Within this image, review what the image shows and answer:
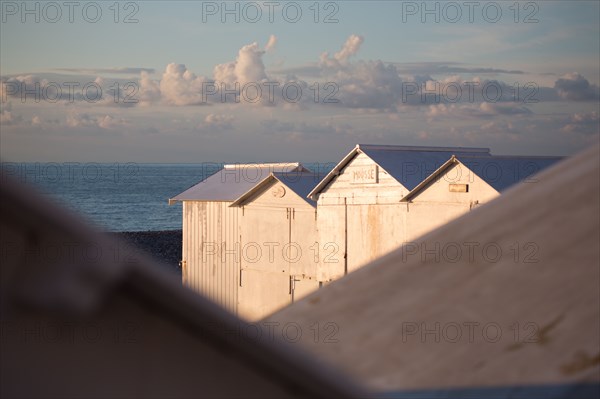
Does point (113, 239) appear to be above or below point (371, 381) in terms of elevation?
above

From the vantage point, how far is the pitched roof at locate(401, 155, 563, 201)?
15.5m

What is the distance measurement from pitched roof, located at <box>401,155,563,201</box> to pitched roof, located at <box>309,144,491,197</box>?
89cm

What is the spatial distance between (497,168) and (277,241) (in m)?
7.76

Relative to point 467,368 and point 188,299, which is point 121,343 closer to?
point 188,299

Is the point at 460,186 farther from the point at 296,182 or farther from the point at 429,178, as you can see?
the point at 296,182

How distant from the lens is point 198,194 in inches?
1010

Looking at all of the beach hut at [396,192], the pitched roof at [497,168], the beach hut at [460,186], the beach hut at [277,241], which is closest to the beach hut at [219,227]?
the beach hut at [277,241]

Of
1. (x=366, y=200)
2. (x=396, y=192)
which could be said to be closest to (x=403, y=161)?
(x=396, y=192)

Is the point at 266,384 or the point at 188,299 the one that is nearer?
the point at 188,299

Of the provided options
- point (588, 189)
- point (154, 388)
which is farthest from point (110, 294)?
point (588, 189)

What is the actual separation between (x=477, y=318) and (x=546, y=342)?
1.11 feet

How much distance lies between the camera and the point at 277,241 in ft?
70.5

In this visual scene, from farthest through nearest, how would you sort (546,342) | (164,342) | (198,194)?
(198,194) → (546,342) → (164,342)

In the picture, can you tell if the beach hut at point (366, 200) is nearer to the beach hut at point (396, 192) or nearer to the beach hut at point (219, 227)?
the beach hut at point (396, 192)
